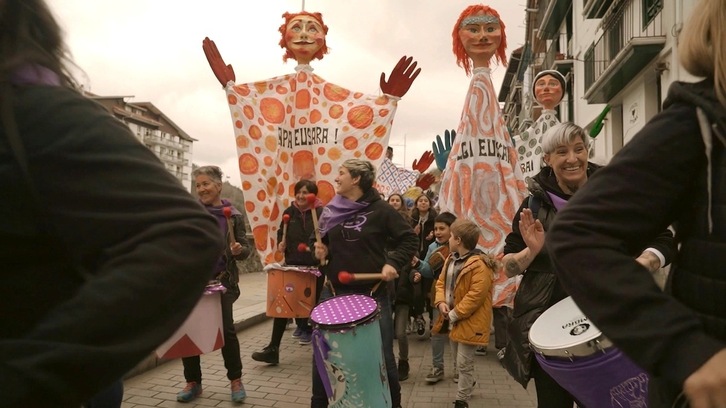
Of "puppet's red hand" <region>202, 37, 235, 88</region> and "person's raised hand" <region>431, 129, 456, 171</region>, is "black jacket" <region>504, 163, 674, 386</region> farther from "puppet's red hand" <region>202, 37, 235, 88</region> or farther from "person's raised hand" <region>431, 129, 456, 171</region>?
"person's raised hand" <region>431, 129, 456, 171</region>

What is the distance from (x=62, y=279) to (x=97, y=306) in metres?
0.14

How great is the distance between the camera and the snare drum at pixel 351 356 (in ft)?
11.1

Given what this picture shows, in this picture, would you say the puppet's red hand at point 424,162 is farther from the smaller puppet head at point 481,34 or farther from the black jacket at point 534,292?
the black jacket at point 534,292

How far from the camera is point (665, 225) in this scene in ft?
3.81

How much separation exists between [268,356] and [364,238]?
2161 mm

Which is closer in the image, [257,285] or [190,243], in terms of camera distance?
[190,243]

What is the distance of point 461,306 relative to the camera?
4.57 meters

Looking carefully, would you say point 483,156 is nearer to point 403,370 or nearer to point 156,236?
point 403,370

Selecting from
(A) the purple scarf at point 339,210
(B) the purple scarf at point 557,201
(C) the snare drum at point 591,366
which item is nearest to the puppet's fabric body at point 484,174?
(A) the purple scarf at point 339,210

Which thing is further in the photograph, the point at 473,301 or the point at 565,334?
the point at 473,301

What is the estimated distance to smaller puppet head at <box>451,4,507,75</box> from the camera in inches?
229

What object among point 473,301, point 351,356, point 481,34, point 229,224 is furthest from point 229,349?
point 481,34

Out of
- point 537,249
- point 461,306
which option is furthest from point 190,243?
point 461,306

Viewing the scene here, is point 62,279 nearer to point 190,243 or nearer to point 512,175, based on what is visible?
point 190,243
